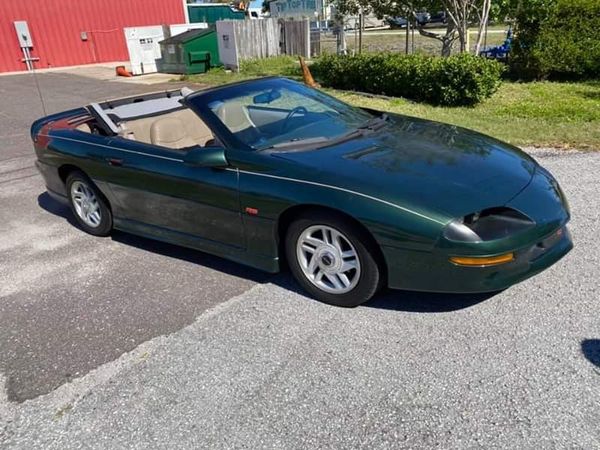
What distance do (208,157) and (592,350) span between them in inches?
99.8

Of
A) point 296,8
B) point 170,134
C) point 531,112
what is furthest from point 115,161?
point 296,8

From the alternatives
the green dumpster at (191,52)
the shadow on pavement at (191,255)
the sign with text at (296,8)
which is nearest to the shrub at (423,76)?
the shadow on pavement at (191,255)

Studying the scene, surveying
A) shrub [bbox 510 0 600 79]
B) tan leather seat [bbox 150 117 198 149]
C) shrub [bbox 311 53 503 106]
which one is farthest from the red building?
tan leather seat [bbox 150 117 198 149]

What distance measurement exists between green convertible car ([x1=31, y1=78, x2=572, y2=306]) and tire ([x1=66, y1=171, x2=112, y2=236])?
2 cm

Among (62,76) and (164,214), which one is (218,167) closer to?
(164,214)

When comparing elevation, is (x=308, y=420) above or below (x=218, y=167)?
below

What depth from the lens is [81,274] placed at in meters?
3.93

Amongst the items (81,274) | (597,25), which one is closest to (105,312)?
(81,274)

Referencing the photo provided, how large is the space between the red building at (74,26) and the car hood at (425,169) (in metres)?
22.5

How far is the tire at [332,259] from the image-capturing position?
2922 millimetres

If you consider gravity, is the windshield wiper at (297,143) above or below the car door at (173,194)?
above

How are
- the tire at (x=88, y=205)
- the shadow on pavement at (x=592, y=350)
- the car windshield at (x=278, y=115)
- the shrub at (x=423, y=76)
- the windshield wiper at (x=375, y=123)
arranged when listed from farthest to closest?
the shrub at (x=423, y=76) < the tire at (x=88, y=205) < the windshield wiper at (x=375, y=123) < the car windshield at (x=278, y=115) < the shadow on pavement at (x=592, y=350)

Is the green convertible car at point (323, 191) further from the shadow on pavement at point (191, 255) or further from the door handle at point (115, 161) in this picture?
the shadow on pavement at point (191, 255)

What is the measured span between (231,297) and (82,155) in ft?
6.43
